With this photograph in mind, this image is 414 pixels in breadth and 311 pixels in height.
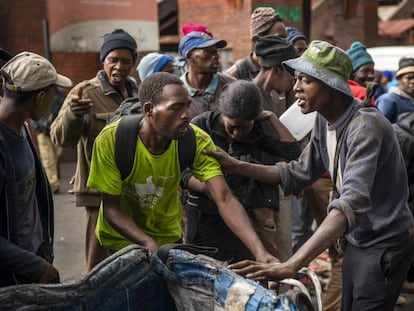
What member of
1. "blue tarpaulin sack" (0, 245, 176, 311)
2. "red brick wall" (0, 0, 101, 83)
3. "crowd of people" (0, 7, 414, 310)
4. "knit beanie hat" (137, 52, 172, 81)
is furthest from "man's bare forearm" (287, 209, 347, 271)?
"red brick wall" (0, 0, 101, 83)

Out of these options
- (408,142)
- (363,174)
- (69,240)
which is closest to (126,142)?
(363,174)

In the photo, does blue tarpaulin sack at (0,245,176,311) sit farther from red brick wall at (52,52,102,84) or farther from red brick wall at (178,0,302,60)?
red brick wall at (178,0,302,60)

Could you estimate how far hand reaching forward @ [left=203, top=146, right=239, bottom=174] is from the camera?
3.71 meters

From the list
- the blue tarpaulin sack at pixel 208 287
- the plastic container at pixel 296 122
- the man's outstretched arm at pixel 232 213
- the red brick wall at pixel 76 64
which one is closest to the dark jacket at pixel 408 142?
the plastic container at pixel 296 122

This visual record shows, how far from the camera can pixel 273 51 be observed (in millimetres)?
5035

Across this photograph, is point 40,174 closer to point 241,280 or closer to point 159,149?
point 159,149

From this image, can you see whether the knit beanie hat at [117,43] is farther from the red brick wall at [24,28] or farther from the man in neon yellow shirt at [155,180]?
the red brick wall at [24,28]

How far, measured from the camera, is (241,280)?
2549 mm

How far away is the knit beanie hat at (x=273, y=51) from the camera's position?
5020mm

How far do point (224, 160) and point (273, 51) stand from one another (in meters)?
1.53

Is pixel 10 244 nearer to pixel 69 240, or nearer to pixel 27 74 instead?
pixel 27 74

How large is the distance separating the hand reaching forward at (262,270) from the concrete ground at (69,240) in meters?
2.76

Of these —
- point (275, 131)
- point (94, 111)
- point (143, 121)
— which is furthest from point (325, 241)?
point (94, 111)

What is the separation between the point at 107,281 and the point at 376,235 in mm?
1435
